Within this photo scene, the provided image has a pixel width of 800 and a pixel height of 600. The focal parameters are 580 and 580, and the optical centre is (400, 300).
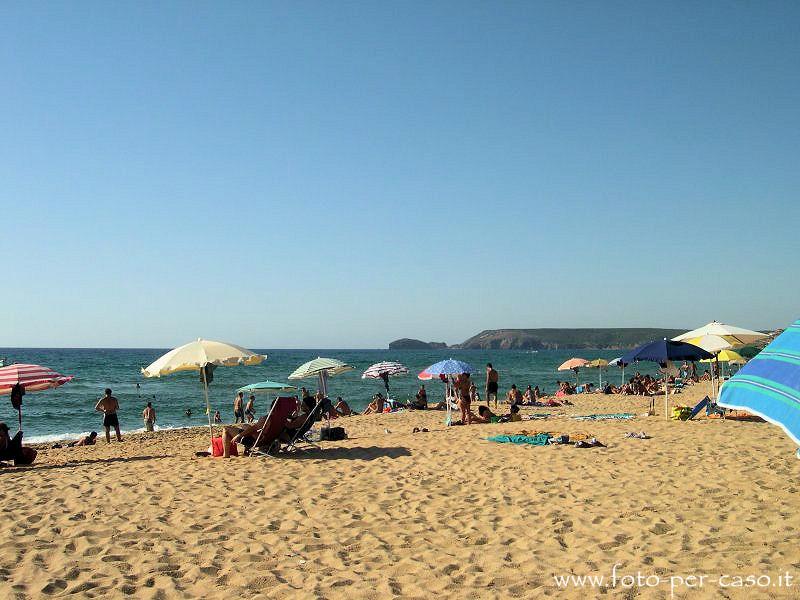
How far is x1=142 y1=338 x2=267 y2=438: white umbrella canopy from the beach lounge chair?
998mm

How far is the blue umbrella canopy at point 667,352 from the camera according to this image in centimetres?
1305

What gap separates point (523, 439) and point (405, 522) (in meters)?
5.26

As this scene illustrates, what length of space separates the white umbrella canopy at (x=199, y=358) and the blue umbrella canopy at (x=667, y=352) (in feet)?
28.0

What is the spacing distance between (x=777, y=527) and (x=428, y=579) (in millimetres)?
3539

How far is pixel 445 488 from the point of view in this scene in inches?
293

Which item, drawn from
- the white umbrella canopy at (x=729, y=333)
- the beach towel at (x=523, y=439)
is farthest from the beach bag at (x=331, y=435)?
the white umbrella canopy at (x=729, y=333)

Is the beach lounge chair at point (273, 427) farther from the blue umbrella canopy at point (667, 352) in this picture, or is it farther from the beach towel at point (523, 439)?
the blue umbrella canopy at point (667, 352)

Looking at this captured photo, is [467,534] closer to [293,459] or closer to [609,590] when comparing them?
[609,590]

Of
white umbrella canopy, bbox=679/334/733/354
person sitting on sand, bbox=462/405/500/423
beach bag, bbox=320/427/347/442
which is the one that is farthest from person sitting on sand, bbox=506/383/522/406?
beach bag, bbox=320/427/347/442

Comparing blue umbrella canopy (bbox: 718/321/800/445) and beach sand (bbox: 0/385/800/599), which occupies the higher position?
blue umbrella canopy (bbox: 718/321/800/445)

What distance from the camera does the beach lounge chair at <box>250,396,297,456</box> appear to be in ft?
32.0

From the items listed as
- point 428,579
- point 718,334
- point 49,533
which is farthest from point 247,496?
point 718,334

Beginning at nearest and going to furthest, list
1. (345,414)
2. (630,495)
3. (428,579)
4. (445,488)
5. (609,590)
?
(609,590)
(428,579)
(630,495)
(445,488)
(345,414)

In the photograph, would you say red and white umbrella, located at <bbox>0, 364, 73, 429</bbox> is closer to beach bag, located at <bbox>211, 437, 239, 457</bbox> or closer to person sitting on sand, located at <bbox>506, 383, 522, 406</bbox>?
beach bag, located at <bbox>211, 437, 239, 457</bbox>
